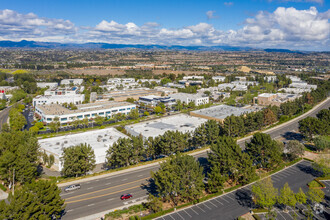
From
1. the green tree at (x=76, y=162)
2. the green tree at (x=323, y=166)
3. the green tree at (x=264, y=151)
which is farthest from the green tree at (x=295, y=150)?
the green tree at (x=76, y=162)

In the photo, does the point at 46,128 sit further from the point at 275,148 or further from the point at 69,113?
the point at 275,148

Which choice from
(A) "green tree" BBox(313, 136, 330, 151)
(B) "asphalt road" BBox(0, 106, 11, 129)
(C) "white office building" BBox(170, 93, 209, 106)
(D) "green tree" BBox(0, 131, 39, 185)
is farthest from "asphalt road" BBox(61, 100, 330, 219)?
(C) "white office building" BBox(170, 93, 209, 106)

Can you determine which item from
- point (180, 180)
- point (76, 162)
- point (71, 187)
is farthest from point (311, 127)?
point (71, 187)

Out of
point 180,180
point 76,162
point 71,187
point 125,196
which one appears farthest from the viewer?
point 76,162

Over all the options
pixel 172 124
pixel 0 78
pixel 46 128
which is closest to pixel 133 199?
pixel 172 124

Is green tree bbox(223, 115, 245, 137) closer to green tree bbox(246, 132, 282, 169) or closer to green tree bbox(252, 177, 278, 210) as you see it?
green tree bbox(246, 132, 282, 169)

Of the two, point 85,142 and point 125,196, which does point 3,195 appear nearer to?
point 125,196
